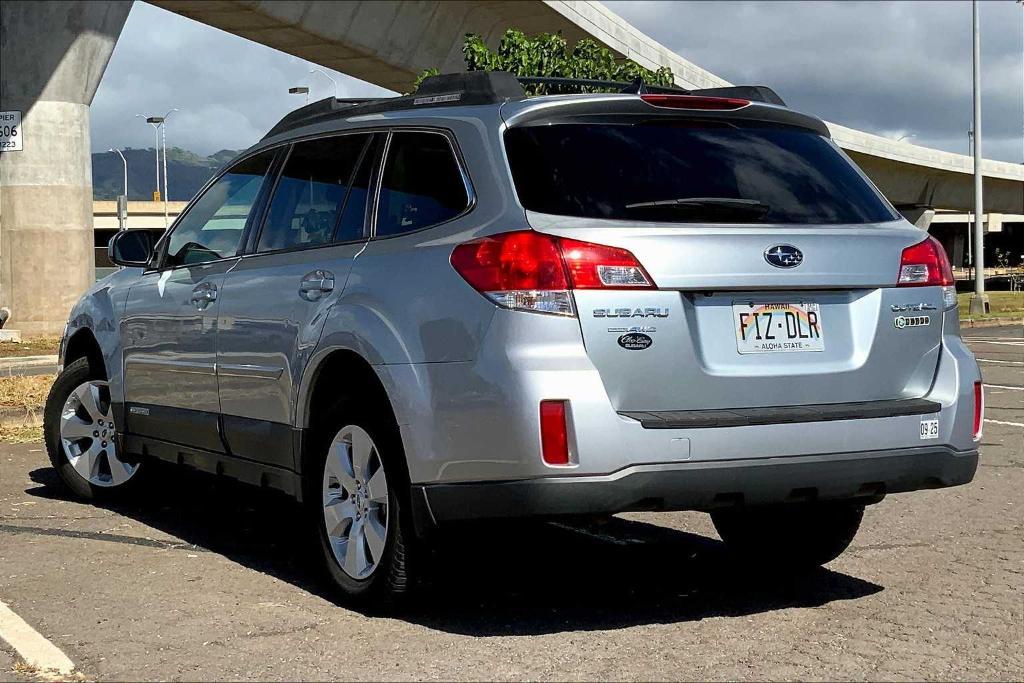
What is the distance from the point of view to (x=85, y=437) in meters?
8.02

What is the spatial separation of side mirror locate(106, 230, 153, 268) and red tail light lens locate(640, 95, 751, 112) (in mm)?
3127

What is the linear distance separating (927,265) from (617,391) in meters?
1.36

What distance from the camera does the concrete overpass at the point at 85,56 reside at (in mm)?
22578

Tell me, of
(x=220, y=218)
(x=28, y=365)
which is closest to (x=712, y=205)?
(x=220, y=218)

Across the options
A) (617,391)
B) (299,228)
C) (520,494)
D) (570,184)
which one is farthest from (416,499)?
(299,228)

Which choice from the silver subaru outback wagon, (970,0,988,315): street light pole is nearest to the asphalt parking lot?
the silver subaru outback wagon

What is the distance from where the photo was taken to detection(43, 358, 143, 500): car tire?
7.89 metres

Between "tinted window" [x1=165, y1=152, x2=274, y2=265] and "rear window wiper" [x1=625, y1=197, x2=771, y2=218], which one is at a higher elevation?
"tinted window" [x1=165, y1=152, x2=274, y2=265]

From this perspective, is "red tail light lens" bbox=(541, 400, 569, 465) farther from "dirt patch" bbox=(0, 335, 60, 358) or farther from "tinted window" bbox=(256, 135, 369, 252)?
"dirt patch" bbox=(0, 335, 60, 358)

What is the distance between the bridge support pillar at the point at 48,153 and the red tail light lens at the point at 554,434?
64.5 feet

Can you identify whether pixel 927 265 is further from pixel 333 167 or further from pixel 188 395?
pixel 188 395

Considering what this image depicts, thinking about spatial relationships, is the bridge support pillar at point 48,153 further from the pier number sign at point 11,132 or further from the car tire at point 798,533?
the car tire at point 798,533

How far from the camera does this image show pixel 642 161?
514 centimetres

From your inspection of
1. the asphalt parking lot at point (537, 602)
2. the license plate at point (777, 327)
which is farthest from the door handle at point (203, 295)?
the license plate at point (777, 327)
